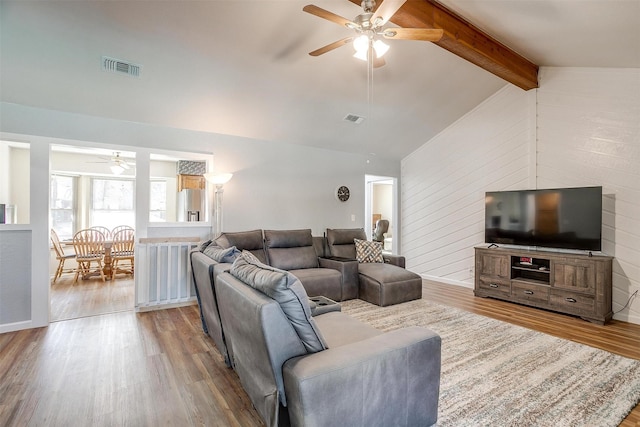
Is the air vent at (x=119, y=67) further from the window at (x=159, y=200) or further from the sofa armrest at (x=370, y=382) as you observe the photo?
the window at (x=159, y=200)

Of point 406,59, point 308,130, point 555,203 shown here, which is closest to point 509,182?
point 555,203

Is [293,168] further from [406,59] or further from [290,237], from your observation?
[406,59]

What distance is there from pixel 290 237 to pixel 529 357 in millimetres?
3204

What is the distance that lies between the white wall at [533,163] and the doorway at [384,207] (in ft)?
0.78

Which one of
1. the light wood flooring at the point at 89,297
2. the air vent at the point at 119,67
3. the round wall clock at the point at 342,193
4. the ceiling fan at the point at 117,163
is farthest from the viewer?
the ceiling fan at the point at 117,163

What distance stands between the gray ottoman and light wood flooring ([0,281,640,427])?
0.93 metres

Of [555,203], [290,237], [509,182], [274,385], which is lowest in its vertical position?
[274,385]

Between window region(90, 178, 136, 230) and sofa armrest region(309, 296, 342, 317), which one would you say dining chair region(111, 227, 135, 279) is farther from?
sofa armrest region(309, 296, 342, 317)

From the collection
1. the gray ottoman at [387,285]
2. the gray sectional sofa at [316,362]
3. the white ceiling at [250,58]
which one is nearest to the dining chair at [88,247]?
the white ceiling at [250,58]

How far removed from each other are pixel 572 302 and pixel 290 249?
3726 millimetres

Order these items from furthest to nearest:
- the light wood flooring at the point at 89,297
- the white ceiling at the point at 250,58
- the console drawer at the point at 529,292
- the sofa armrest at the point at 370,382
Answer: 1. the console drawer at the point at 529,292
2. the light wood flooring at the point at 89,297
3. the white ceiling at the point at 250,58
4. the sofa armrest at the point at 370,382

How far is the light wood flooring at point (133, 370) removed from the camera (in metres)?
1.92

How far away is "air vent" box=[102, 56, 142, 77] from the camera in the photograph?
2996mm

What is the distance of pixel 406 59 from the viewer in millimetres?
3662
